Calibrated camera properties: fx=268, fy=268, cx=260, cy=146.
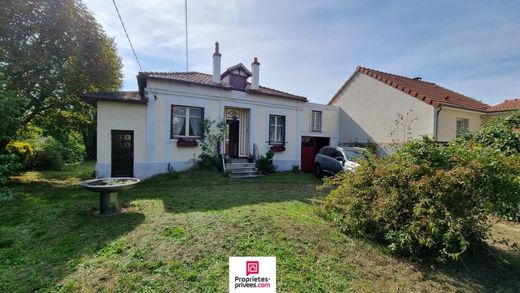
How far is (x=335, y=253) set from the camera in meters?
4.33

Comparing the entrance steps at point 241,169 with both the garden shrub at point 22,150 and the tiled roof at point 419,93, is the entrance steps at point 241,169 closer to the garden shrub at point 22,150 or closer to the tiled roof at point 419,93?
the tiled roof at point 419,93

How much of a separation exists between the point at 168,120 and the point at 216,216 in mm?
6948

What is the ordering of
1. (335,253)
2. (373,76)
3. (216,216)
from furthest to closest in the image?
(373,76) < (216,216) < (335,253)

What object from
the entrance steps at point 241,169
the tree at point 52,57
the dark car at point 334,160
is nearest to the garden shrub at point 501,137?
the dark car at point 334,160

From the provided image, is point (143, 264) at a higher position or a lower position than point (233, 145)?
lower

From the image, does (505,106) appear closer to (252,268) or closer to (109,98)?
(252,268)

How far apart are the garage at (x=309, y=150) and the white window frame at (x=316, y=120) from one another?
0.53m

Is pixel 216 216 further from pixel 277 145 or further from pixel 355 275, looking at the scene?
pixel 277 145

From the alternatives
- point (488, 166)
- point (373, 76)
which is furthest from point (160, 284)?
point (373, 76)

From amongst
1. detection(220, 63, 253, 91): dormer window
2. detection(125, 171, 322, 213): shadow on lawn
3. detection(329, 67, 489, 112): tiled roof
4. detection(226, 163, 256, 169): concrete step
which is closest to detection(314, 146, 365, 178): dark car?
detection(125, 171, 322, 213): shadow on lawn

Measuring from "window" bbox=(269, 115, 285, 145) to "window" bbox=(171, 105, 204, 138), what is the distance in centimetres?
385

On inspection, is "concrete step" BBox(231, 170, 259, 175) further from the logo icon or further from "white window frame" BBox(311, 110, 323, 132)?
the logo icon

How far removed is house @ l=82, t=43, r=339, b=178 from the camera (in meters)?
10.5

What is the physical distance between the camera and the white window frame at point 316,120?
618 inches
